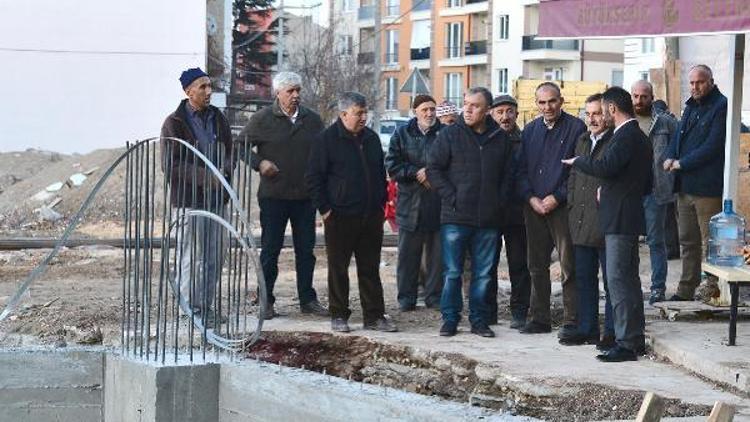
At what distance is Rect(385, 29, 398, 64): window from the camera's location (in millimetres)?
79125

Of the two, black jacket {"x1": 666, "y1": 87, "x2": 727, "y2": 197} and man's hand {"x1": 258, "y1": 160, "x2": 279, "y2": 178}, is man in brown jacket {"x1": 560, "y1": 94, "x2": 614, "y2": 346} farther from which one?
man's hand {"x1": 258, "y1": 160, "x2": 279, "y2": 178}

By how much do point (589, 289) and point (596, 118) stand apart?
118 centimetres

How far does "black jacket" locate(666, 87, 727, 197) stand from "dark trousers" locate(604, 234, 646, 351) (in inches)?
95.1

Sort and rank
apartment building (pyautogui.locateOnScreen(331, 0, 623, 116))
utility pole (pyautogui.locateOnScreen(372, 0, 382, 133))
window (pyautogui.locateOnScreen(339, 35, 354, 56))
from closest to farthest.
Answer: utility pole (pyautogui.locateOnScreen(372, 0, 382, 133)) < window (pyautogui.locateOnScreen(339, 35, 354, 56)) < apartment building (pyautogui.locateOnScreen(331, 0, 623, 116))

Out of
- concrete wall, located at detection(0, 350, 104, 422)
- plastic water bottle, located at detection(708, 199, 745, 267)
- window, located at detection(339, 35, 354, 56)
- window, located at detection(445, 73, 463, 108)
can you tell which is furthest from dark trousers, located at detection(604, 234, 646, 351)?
window, located at detection(445, 73, 463, 108)

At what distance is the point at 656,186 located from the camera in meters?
12.2

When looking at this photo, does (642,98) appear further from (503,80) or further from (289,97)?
(503,80)

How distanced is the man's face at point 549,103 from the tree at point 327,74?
134 ft

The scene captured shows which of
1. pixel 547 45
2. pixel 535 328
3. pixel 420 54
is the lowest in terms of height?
pixel 535 328

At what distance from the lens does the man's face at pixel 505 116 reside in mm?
11016

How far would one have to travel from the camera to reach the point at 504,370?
8.64 meters

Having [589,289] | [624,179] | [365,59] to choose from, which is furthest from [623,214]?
[365,59]

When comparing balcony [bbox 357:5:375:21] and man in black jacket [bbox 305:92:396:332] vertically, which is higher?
balcony [bbox 357:5:375:21]

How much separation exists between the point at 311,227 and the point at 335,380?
3.81m
